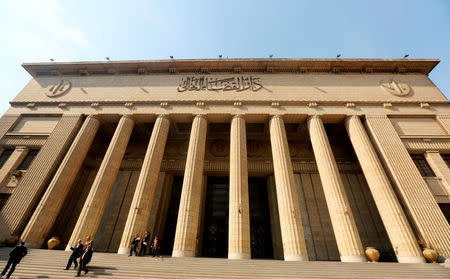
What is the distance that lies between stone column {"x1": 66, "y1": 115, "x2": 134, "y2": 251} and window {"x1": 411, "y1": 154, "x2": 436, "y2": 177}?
20.4m

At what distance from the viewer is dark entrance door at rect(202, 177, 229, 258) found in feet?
48.4

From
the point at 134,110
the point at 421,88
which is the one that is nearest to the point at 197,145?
the point at 134,110

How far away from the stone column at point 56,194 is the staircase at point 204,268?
1584 mm

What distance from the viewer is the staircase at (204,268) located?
7.54 metres

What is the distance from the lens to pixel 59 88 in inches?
690

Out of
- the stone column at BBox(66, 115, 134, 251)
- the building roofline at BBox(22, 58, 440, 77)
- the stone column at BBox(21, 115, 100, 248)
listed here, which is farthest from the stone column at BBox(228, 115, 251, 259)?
the stone column at BBox(21, 115, 100, 248)

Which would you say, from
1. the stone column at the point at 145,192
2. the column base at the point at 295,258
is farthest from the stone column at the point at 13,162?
the column base at the point at 295,258

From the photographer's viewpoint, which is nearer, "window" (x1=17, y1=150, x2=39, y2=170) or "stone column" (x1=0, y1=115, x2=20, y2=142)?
"window" (x1=17, y1=150, x2=39, y2=170)

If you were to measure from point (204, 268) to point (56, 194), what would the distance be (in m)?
10.3

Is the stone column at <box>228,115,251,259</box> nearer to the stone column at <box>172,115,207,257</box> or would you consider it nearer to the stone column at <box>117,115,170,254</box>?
the stone column at <box>172,115,207,257</box>

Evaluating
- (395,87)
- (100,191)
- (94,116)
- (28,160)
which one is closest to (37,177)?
(28,160)

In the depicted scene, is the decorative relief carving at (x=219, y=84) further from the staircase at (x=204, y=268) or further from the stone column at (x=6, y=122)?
the stone column at (x=6, y=122)

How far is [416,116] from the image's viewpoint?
49.9ft

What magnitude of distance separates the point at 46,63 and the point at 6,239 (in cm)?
1524
